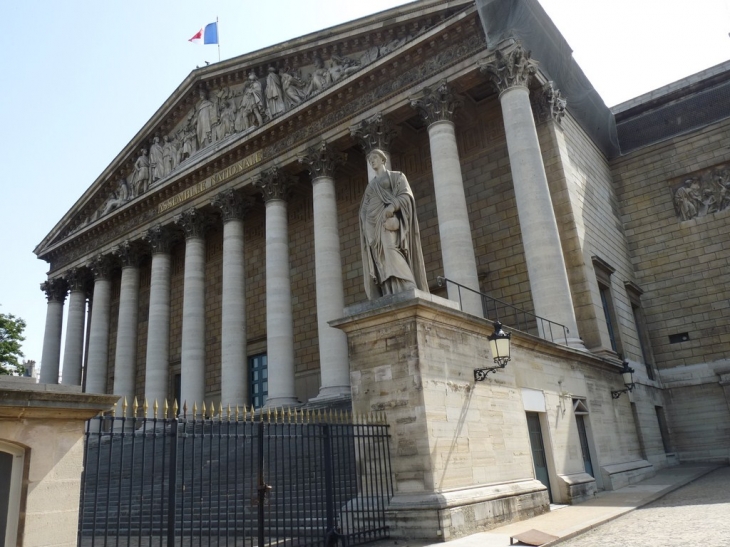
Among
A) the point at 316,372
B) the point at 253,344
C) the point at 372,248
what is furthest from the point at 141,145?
the point at 372,248

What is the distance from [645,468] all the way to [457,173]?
9899 mm

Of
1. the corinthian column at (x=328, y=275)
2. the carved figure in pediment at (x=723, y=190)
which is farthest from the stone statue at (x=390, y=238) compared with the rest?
the carved figure in pediment at (x=723, y=190)

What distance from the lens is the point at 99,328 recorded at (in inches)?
1172

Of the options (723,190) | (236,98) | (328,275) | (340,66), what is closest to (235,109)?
(236,98)

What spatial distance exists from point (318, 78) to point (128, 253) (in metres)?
13.4

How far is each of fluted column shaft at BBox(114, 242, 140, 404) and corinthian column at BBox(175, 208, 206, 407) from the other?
3893mm

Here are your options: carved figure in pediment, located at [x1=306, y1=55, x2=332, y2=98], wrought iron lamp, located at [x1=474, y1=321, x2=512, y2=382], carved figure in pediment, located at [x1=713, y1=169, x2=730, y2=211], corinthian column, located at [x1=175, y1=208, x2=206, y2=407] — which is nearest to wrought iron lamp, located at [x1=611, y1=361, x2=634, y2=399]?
wrought iron lamp, located at [x1=474, y1=321, x2=512, y2=382]

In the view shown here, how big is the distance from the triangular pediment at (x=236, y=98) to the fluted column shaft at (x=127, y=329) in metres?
2.35

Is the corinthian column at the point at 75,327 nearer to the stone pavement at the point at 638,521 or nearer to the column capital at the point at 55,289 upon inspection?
the column capital at the point at 55,289

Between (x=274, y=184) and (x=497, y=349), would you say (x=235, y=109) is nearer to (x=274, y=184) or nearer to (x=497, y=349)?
(x=274, y=184)

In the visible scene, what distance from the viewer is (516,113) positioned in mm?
17406

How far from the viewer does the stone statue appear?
10195mm

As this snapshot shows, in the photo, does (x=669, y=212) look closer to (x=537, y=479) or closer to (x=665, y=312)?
(x=665, y=312)

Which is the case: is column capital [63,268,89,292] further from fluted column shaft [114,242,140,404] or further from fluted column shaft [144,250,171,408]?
fluted column shaft [144,250,171,408]
